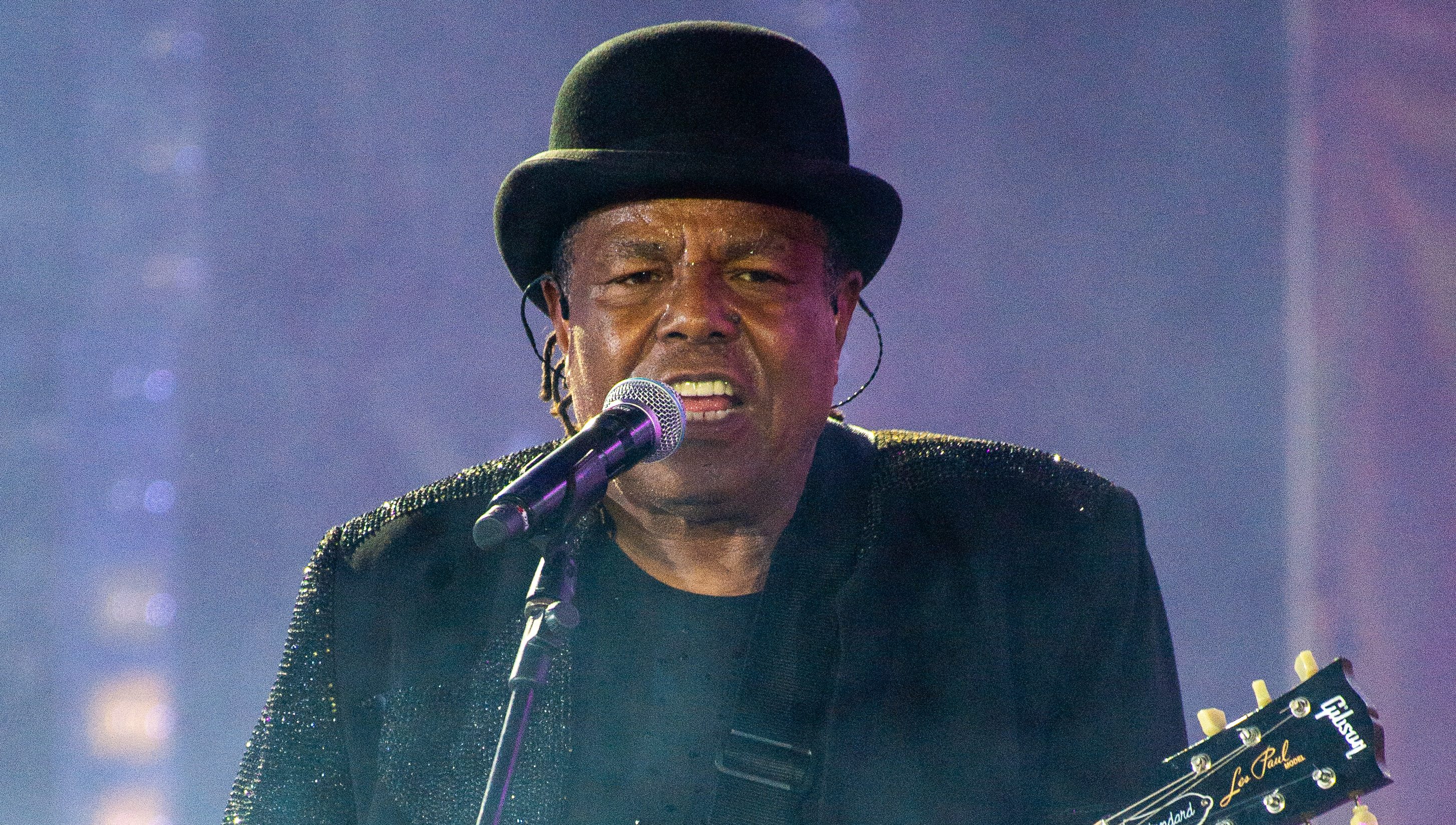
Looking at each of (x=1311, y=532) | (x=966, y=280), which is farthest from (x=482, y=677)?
(x=1311, y=532)

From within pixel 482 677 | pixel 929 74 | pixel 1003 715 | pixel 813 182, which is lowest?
pixel 1003 715

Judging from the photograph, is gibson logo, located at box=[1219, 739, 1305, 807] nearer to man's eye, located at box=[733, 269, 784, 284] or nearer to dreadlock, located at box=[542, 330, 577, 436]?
man's eye, located at box=[733, 269, 784, 284]

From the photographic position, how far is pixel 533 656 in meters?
1.75

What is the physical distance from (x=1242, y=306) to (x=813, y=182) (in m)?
2.41

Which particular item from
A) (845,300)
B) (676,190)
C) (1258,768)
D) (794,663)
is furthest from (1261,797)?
(676,190)

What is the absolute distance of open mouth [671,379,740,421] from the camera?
8.51ft

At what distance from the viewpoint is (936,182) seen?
4.75m

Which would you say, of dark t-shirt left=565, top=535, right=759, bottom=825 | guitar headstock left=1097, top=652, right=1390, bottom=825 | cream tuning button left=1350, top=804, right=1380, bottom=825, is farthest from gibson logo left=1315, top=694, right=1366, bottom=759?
dark t-shirt left=565, top=535, right=759, bottom=825

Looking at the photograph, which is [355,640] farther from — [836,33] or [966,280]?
[836,33]

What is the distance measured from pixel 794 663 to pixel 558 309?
0.95 m

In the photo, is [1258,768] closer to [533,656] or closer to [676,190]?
[533,656]

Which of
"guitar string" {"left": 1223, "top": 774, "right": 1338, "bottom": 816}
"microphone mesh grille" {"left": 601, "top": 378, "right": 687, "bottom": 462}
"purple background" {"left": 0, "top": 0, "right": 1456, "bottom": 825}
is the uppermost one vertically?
"purple background" {"left": 0, "top": 0, "right": 1456, "bottom": 825}

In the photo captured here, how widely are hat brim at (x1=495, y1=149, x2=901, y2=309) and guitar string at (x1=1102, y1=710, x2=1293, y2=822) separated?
4.31ft

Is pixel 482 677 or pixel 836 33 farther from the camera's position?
pixel 836 33
